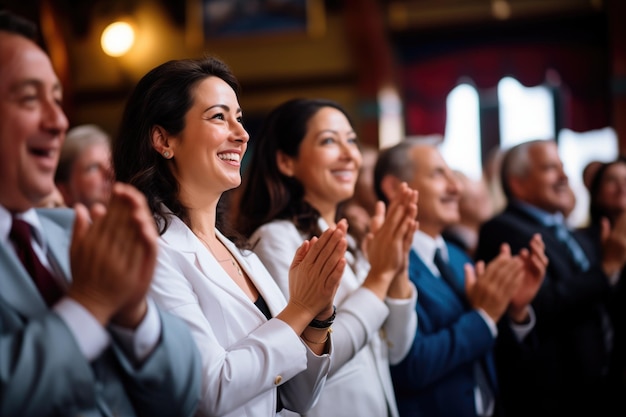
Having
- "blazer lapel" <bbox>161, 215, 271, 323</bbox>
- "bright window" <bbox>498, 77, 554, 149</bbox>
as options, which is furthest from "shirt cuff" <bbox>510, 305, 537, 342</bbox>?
"bright window" <bbox>498, 77, 554, 149</bbox>

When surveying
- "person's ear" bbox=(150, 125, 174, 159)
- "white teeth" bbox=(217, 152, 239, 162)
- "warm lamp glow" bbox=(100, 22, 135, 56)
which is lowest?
"white teeth" bbox=(217, 152, 239, 162)

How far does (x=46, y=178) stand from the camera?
46.9 inches

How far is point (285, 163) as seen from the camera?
2418 mm

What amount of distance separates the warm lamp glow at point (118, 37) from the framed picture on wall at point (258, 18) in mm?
2105

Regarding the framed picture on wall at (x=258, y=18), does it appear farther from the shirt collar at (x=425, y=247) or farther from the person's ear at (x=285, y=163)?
the person's ear at (x=285, y=163)

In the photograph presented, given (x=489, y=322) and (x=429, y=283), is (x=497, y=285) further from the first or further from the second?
(x=429, y=283)

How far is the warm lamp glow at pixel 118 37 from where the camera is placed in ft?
20.1

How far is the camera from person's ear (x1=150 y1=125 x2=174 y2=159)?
1.70m

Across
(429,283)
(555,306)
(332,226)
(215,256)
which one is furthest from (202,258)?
(555,306)

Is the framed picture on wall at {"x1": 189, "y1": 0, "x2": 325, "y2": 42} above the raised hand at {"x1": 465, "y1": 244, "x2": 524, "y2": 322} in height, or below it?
above

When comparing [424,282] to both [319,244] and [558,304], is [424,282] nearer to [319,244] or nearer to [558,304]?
[558,304]

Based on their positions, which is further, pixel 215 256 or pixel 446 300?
pixel 446 300

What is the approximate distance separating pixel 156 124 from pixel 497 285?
5.06 ft

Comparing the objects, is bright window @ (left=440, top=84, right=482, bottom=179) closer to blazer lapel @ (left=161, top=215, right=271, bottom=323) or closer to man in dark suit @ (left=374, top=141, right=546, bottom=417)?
man in dark suit @ (left=374, top=141, right=546, bottom=417)
